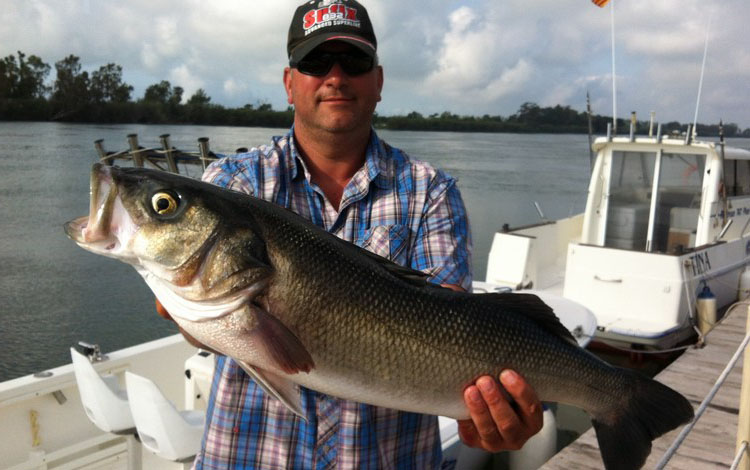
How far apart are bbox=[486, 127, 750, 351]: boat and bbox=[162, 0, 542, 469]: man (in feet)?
25.0

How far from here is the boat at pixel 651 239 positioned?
930cm

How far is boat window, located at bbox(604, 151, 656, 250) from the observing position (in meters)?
11.1

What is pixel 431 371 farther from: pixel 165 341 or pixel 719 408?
pixel 719 408

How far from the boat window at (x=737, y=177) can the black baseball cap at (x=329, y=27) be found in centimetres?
1050

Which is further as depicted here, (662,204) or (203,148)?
(662,204)

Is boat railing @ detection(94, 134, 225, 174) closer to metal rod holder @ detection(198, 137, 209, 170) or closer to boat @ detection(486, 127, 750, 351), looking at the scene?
metal rod holder @ detection(198, 137, 209, 170)

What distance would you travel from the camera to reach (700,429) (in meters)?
5.34

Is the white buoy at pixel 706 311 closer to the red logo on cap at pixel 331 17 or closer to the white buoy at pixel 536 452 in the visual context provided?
the white buoy at pixel 536 452

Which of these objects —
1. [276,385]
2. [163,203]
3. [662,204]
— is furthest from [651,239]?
[163,203]

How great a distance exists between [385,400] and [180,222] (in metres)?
0.79

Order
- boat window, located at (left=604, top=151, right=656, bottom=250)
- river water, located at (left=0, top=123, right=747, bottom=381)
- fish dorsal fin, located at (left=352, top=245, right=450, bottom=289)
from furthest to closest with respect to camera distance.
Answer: river water, located at (left=0, top=123, right=747, bottom=381)
boat window, located at (left=604, top=151, right=656, bottom=250)
fish dorsal fin, located at (left=352, top=245, right=450, bottom=289)

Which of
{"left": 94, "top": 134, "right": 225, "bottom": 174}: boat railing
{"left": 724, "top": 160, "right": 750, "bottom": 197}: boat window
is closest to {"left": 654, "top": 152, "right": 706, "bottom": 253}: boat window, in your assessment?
{"left": 724, "top": 160, "right": 750, "bottom": 197}: boat window

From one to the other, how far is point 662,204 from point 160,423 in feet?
32.0

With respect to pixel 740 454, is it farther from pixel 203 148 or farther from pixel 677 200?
pixel 677 200
